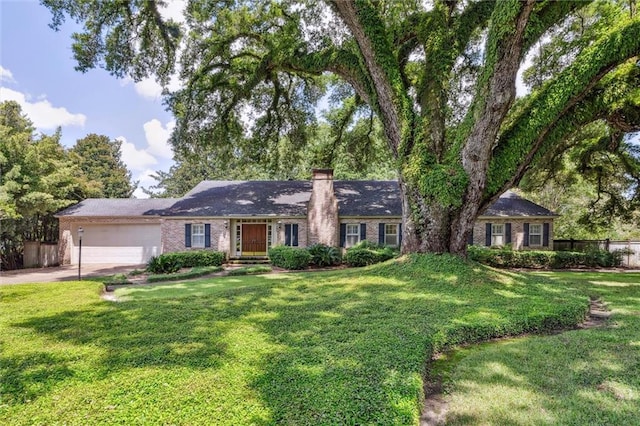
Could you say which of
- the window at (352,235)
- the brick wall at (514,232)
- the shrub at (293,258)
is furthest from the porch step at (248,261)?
the brick wall at (514,232)

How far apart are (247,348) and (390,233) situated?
14058 millimetres

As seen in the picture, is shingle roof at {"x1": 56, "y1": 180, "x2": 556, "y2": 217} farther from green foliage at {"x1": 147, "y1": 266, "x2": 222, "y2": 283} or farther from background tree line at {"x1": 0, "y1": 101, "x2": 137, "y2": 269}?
green foliage at {"x1": 147, "y1": 266, "x2": 222, "y2": 283}

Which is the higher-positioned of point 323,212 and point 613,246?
point 323,212

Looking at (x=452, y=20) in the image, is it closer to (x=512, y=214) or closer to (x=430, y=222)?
(x=430, y=222)

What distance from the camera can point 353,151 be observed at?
19.6 m

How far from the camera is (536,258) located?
15.6 m

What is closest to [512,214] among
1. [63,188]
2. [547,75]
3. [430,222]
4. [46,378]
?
[547,75]

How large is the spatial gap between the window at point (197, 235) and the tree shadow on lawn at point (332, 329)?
9931 millimetres

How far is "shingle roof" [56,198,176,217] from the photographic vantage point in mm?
18500

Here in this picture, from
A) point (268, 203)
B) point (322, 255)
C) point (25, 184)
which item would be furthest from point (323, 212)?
point (25, 184)

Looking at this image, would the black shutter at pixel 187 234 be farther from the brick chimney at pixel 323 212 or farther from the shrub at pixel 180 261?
the brick chimney at pixel 323 212

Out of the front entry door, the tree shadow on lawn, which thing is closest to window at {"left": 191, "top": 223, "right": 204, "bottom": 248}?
the front entry door

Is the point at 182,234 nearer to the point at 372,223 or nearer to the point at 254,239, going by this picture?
the point at 254,239

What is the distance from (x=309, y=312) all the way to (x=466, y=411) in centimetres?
325
